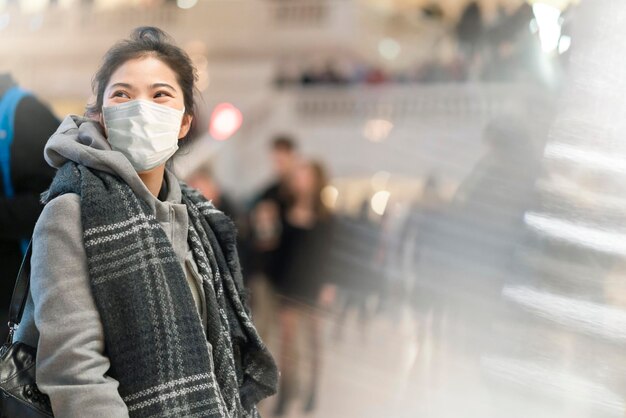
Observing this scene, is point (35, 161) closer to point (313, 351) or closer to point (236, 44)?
point (313, 351)

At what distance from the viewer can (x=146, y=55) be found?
6.66 ft

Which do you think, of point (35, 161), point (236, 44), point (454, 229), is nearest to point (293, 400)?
point (454, 229)

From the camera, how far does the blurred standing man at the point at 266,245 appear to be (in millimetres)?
6242

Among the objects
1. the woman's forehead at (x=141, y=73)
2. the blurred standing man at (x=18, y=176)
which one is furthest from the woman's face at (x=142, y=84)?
the blurred standing man at (x=18, y=176)

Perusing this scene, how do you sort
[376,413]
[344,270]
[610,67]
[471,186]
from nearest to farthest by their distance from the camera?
1. [610,67]
2. [376,413]
3. [471,186]
4. [344,270]

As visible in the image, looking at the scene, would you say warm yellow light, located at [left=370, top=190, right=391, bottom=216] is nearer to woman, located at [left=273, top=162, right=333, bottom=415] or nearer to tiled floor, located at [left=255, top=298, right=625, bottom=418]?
tiled floor, located at [left=255, top=298, right=625, bottom=418]

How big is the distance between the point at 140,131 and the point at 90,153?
0.11 m

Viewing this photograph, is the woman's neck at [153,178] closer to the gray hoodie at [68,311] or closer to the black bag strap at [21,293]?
the gray hoodie at [68,311]

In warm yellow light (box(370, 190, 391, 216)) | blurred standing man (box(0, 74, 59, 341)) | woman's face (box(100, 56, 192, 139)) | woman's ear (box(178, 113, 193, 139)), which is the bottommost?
warm yellow light (box(370, 190, 391, 216))

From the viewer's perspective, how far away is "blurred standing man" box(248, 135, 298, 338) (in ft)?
20.5

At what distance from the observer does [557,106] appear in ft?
17.1

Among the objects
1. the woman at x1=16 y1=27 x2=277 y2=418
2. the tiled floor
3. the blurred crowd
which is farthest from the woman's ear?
the blurred crowd

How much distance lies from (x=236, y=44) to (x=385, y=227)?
522cm

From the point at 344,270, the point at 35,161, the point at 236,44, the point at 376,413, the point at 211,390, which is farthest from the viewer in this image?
the point at 236,44
